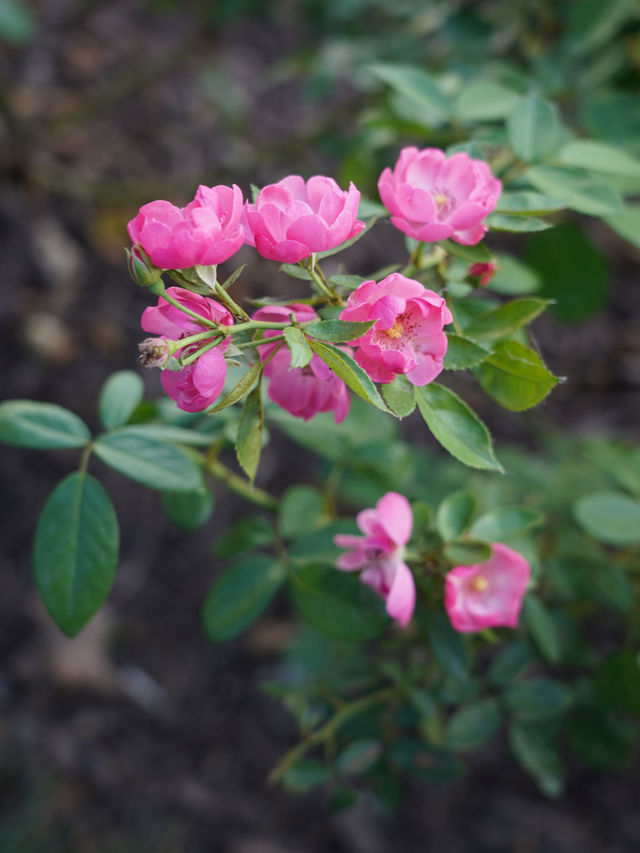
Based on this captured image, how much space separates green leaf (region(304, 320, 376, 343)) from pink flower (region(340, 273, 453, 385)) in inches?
0.7

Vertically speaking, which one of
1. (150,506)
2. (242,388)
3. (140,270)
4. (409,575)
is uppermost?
(140,270)

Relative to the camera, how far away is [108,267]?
269 centimetres

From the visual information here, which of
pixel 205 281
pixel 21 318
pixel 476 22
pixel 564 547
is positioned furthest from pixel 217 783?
pixel 476 22

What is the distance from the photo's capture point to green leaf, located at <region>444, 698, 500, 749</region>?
125 centimetres

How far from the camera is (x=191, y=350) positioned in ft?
2.37

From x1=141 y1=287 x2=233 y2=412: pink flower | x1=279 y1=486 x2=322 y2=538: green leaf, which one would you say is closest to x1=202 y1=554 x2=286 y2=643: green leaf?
x1=279 y1=486 x2=322 y2=538: green leaf

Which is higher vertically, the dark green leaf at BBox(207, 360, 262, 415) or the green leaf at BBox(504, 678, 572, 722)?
the dark green leaf at BBox(207, 360, 262, 415)

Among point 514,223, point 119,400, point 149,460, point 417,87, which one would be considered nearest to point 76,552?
point 149,460

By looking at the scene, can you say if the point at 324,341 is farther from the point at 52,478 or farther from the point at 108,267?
the point at 108,267

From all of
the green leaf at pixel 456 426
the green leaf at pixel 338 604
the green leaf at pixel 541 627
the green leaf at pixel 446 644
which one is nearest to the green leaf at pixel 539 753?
the green leaf at pixel 541 627

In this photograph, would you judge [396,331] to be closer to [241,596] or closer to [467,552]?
[467,552]

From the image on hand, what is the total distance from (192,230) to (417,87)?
71 centimetres

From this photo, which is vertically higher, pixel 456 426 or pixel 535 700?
pixel 456 426

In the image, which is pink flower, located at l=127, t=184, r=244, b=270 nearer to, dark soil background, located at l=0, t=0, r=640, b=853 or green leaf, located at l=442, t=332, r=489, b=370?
green leaf, located at l=442, t=332, r=489, b=370
